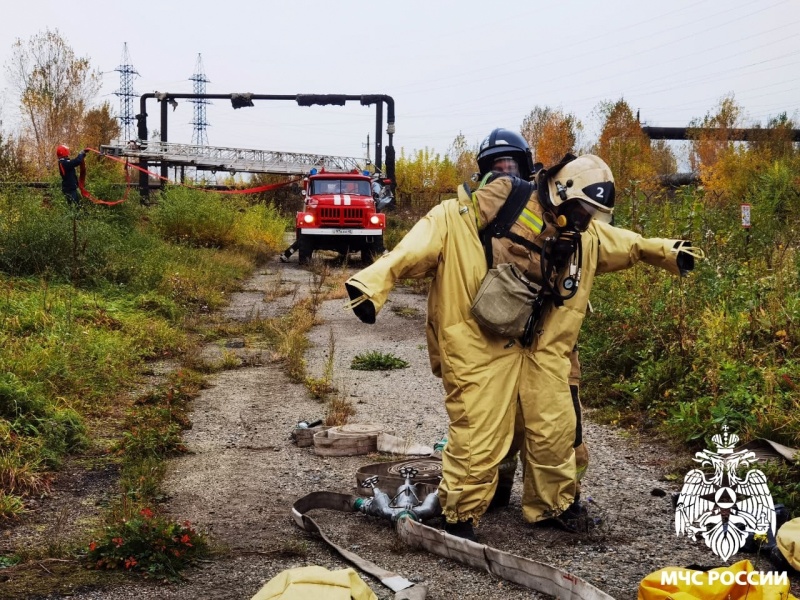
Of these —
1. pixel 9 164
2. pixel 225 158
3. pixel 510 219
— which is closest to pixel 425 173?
pixel 225 158

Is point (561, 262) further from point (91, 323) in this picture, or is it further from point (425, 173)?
point (425, 173)

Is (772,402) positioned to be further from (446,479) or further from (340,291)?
(340,291)

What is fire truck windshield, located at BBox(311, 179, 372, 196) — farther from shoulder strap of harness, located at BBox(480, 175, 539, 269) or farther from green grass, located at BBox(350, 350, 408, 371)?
shoulder strap of harness, located at BBox(480, 175, 539, 269)

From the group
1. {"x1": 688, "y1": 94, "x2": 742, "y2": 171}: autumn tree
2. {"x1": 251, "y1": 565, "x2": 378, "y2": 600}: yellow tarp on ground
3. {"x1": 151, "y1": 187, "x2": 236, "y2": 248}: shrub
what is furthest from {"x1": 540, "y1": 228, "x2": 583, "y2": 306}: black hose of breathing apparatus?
{"x1": 688, "y1": 94, "x2": 742, "y2": 171}: autumn tree

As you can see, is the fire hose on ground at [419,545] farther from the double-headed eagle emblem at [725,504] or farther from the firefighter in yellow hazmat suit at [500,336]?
the double-headed eagle emblem at [725,504]

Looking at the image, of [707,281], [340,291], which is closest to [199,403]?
[707,281]

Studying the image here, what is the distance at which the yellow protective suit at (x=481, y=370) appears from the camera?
406 cm

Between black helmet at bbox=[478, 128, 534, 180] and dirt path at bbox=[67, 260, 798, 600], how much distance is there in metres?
1.81

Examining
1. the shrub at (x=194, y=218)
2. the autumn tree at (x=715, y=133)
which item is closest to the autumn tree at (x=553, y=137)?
the autumn tree at (x=715, y=133)

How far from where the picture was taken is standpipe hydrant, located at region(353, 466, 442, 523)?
439 centimetres

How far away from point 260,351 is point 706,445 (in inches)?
218

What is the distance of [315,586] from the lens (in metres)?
2.95

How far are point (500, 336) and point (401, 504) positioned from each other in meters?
1.06

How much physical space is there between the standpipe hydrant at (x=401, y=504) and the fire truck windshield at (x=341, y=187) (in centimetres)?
1607
